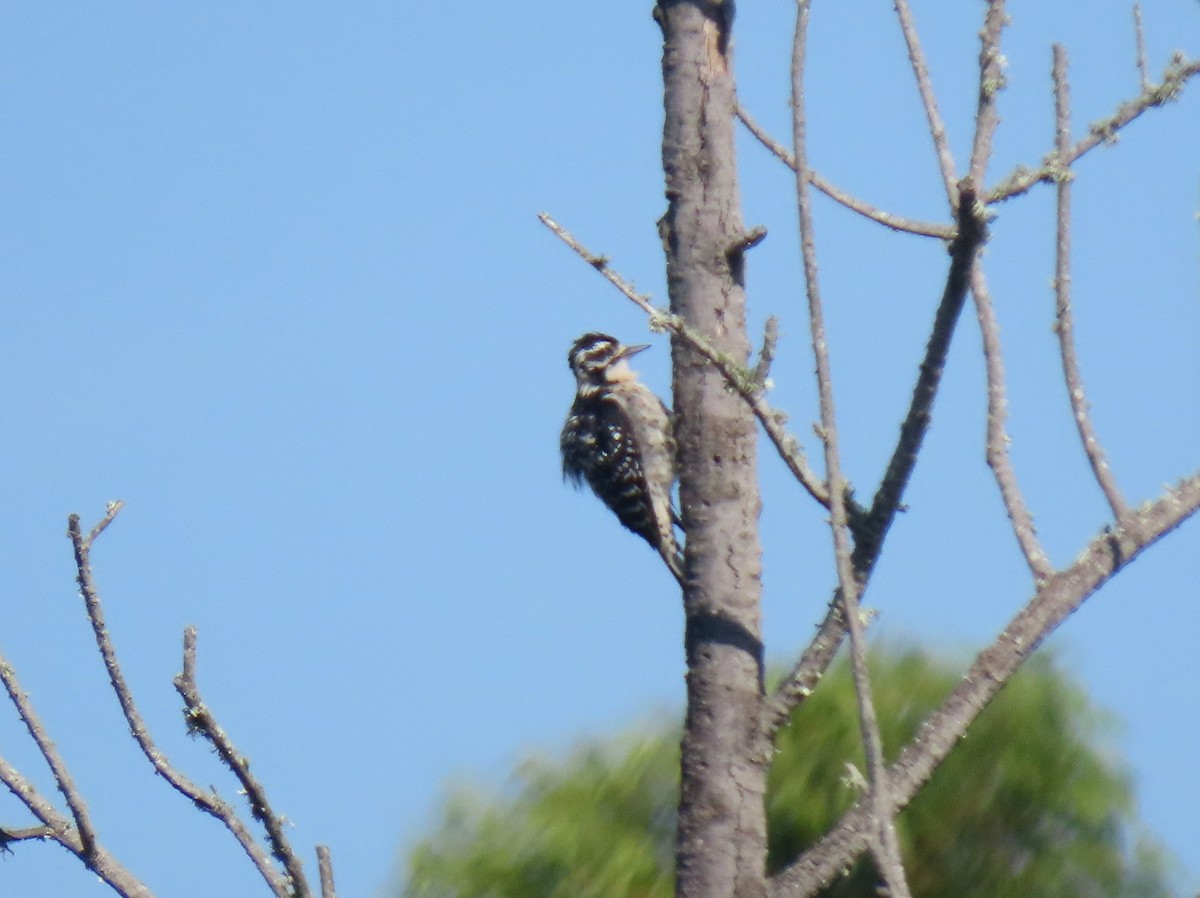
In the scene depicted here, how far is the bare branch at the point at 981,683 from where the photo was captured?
320 centimetres

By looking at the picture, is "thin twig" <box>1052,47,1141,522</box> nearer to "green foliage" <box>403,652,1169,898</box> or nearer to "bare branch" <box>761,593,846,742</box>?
"bare branch" <box>761,593,846,742</box>

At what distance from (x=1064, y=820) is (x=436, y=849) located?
317 cm

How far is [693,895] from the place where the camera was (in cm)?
342

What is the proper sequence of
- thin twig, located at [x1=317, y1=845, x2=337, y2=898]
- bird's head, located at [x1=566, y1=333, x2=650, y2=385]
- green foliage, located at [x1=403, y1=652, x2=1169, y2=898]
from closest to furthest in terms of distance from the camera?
thin twig, located at [x1=317, y1=845, x2=337, y2=898] → bird's head, located at [x1=566, y1=333, x2=650, y2=385] → green foliage, located at [x1=403, y1=652, x2=1169, y2=898]

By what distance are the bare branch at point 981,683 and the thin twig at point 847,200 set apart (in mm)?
704

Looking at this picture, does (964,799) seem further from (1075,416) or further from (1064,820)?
(1075,416)

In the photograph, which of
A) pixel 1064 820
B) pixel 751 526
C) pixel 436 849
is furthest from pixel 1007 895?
pixel 751 526

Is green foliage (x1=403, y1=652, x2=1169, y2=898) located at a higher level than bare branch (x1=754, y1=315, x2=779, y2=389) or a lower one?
higher

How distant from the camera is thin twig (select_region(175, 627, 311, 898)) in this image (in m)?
2.89

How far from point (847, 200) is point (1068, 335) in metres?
0.53

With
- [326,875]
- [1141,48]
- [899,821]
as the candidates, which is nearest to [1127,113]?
[1141,48]

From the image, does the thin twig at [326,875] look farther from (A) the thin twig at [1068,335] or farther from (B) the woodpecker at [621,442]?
(B) the woodpecker at [621,442]

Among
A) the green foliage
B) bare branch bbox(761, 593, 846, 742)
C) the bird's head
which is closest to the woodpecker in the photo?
the bird's head

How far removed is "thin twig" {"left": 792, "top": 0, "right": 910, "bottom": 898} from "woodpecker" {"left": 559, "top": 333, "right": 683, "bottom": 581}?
13.9ft
